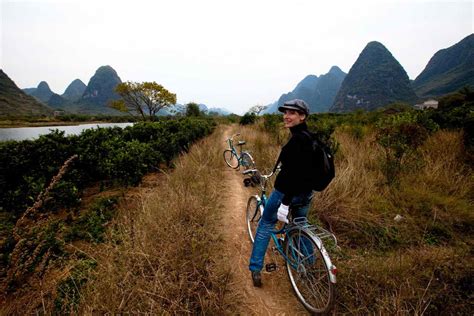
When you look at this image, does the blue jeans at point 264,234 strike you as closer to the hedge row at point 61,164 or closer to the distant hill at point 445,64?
the hedge row at point 61,164

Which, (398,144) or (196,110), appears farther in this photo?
(196,110)

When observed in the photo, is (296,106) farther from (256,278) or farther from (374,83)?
(374,83)

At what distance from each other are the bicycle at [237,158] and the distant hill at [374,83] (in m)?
121

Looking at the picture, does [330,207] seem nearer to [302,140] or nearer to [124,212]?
[302,140]

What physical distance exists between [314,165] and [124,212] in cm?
357

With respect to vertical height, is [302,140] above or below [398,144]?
above

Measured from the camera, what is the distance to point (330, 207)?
147 inches

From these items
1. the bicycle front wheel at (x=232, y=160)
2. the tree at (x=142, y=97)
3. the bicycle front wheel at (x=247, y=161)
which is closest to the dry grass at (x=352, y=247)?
the bicycle front wheel at (x=247, y=161)

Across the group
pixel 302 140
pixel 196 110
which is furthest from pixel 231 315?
pixel 196 110

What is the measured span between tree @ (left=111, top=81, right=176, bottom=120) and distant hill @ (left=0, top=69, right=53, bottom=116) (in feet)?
155

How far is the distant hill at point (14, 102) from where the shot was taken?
59.0 meters

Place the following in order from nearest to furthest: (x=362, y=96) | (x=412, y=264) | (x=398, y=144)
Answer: (x=412, y=264) < (x=398, y=144) < (x=362, y=96)

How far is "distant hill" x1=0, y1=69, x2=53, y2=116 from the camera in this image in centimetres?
5903

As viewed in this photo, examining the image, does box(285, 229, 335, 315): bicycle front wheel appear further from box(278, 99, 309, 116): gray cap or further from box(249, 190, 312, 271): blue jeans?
box(278, 99, 309, 116): gray cap
